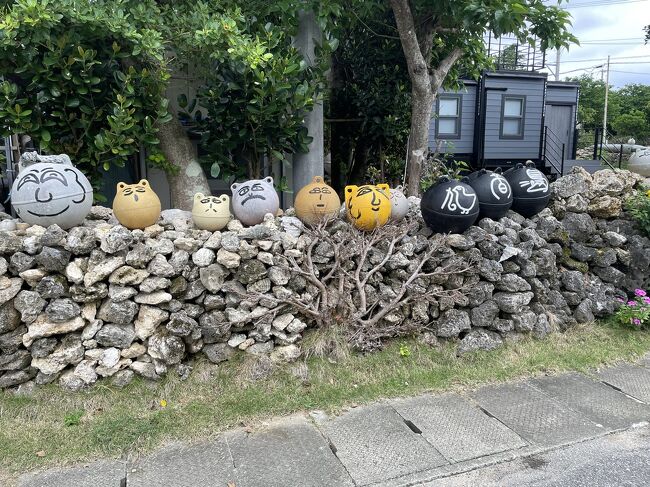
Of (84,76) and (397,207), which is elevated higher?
(84,76)

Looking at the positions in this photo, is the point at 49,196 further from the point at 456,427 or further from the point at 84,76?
the point at 456,427

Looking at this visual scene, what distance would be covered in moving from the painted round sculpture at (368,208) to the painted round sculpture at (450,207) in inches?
16.1

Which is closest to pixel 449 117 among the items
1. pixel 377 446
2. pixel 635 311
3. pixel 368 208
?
pixel 635 311

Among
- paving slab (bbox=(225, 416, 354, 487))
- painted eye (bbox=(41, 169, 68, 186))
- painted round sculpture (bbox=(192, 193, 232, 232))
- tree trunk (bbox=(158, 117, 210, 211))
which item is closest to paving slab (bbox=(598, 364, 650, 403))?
paving slab (bbox=(225, 416, 354, 487))

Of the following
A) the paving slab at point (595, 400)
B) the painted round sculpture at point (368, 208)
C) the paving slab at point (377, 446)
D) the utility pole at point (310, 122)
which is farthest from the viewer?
the utility pole at point (310, 122)

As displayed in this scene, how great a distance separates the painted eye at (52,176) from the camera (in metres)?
3.86

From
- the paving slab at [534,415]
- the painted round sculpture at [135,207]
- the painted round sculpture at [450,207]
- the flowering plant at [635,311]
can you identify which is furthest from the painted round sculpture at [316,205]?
the flowering plant at [635,311]

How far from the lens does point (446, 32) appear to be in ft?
20.0

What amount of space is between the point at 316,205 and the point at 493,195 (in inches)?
69.3

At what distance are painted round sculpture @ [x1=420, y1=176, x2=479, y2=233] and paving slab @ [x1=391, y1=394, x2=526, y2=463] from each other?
1558mm

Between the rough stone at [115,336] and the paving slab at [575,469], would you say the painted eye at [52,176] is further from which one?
the paving slab at [575,469]

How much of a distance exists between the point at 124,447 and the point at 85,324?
103 cm

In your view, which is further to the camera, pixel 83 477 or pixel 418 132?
pixel 418 132

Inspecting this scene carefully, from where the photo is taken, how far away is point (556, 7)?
5.13 metres
